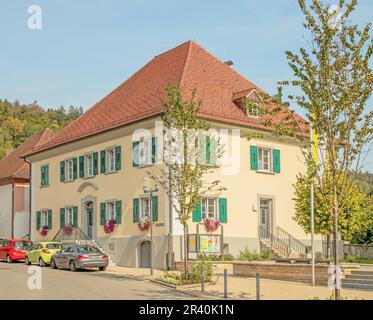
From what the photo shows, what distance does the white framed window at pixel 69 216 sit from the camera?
37.8 metres

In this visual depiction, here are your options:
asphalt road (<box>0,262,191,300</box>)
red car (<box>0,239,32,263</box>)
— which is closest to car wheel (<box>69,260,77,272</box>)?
asphalt road (<box>0,262,191,300</box>)

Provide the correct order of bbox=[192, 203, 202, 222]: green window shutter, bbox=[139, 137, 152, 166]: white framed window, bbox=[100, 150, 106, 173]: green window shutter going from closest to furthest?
bbox=[192, 203, 202, 222]: green window shutter, bbox=[139, 137, 152, 166]: white framed window, bbox=[100, 150, 106, 173]: green window shutter

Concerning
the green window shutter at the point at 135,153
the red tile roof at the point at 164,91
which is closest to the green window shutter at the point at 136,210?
the green window shutter at the point at 135,153

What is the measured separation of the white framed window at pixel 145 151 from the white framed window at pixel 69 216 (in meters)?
8.01

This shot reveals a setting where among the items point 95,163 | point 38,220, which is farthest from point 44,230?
point 95,163

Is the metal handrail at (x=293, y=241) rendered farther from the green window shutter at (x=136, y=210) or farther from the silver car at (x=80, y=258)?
the silver car at (x=80, y=258)

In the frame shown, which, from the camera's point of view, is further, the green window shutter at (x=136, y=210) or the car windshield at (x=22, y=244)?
the car windshield at (x=22, y=244)

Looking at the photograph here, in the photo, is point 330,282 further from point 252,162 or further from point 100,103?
point 100,103

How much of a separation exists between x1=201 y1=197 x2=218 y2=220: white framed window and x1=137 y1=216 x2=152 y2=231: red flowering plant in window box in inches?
103

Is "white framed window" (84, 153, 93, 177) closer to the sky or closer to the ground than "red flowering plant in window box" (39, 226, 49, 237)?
closer to the sky

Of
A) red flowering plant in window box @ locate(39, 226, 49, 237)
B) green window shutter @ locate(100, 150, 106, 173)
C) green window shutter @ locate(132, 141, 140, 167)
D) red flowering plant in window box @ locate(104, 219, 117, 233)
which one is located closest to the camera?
green window shutter @ locate(132, 141, 140, 167)

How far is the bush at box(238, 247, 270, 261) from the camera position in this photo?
3084cm

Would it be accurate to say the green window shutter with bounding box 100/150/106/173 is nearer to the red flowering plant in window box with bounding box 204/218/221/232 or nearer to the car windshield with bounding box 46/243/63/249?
the car windshield with bounding box 46/243/63/249
